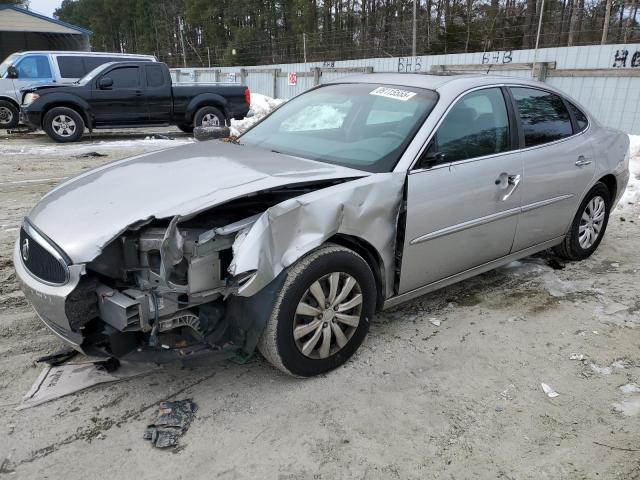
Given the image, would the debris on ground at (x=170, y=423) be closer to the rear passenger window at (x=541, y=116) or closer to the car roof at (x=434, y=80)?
the car roof at (x=434, y=80)

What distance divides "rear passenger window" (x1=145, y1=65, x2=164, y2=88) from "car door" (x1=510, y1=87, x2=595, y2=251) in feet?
Answer: 34.4

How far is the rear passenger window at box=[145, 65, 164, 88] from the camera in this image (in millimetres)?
12633

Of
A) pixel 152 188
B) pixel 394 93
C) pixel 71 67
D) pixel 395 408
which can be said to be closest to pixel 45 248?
pixel 152 188

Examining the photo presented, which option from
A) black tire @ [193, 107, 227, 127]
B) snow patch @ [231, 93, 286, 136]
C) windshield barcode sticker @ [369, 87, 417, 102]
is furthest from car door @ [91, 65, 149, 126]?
windshield barcode sticker @ [369, 87, 417, 102]

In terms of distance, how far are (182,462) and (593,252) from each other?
4.47 m

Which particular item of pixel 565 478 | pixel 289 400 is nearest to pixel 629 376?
pixel 565 478

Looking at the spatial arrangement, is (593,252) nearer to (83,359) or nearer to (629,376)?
(629,376)

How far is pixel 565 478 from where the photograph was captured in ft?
7.82

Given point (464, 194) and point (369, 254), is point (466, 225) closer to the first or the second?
point (464, 194)

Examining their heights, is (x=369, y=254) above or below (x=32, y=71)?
below

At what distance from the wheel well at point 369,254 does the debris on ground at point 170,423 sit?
3.91 feet

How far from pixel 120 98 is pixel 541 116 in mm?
10610

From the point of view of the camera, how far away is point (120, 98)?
1234 cm

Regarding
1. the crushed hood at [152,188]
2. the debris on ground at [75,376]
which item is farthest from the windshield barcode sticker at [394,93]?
the debris on ground at [75,376]
